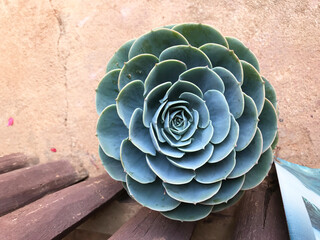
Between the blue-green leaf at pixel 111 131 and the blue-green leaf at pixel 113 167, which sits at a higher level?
the blue-green leaf at pixel 111 131

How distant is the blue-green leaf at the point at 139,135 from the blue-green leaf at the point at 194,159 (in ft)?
0.15

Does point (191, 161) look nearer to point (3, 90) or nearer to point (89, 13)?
point (89, 13)

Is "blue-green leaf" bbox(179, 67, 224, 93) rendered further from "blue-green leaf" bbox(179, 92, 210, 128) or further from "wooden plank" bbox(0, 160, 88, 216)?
"wooden plank" bbox(0, 160, 88, 216)

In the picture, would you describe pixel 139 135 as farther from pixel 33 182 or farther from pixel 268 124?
pixel 33 182

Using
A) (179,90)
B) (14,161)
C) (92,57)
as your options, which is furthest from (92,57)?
(179,90)

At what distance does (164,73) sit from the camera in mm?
553

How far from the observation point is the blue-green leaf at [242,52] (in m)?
0.59

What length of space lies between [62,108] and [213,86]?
67 cm

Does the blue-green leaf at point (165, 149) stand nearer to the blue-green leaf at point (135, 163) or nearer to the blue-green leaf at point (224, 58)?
the blue-green leaf at point (135, 163)

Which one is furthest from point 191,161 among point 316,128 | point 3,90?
point 3,90

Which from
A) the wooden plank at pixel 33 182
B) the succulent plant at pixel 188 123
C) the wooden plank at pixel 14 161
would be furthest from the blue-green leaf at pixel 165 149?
the wooden plank at pixel 14 161

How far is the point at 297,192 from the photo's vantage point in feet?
1.84

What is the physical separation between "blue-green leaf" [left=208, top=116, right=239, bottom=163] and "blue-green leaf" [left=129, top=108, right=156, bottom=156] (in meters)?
0.12

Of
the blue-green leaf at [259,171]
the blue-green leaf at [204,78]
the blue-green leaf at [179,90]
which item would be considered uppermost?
the blue-green leaf at [204,78]
